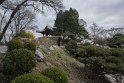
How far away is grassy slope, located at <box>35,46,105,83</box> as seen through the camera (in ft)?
46.5

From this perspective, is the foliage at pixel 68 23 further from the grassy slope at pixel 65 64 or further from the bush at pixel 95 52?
the bush at pixel 95 52

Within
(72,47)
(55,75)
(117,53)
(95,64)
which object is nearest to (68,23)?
(72,47)

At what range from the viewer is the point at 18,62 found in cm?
1164

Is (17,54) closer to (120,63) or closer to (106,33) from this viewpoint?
(120,63)

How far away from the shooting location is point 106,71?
14.0 m

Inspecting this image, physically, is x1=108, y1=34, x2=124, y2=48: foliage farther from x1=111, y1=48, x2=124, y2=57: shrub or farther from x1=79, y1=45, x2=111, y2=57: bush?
x1=79, y1=45, x2=111, y2=57: bush

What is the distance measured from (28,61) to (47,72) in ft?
3.81

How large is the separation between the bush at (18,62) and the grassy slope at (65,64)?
1477mm

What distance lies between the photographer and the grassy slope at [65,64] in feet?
Result: 46.5

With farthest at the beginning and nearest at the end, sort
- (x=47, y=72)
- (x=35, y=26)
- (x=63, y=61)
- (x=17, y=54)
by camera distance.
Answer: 1. (x=35, y=26)
2. (x=63, y=61)
3. (x=17, y=54)
4. (x=47, y=72)

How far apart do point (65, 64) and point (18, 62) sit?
13.1 feet

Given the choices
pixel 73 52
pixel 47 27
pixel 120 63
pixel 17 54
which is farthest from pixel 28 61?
pixel 47 27

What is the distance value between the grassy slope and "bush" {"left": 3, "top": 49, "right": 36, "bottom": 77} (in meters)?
1.48

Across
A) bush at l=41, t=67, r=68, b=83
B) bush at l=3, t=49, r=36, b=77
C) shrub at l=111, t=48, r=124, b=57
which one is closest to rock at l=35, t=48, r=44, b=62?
bush at l=3, t=49, r=36, b=77
